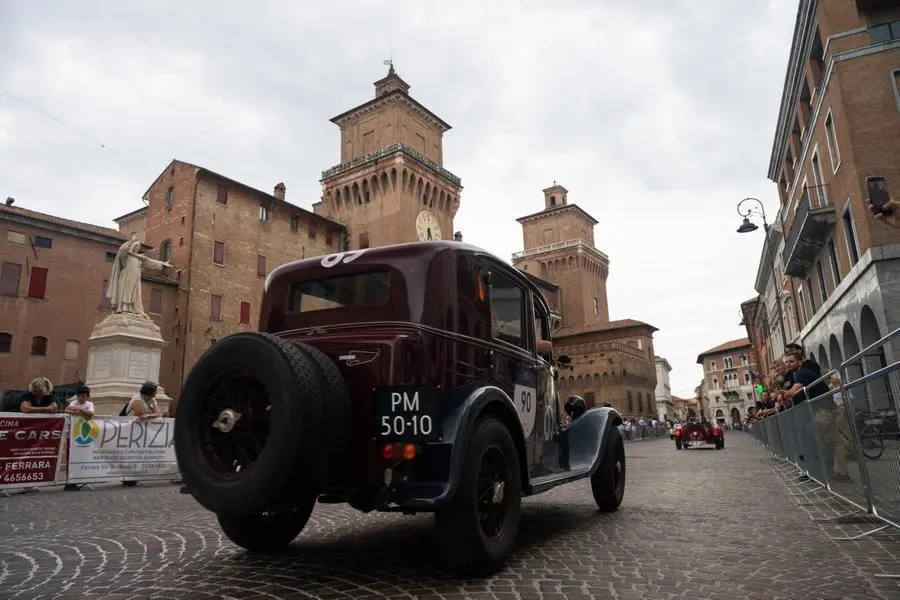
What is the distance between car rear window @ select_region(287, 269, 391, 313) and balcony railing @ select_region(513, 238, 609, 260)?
68.3m

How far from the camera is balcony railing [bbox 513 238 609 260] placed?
7103 cm

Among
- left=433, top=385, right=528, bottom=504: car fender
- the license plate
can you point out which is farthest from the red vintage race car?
the license plate

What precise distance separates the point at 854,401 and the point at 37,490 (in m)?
11.7

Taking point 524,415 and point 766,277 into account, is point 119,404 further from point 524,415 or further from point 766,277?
point 766,277

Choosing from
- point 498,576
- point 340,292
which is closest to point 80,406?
point 340,292

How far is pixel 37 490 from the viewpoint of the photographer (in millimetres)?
9906

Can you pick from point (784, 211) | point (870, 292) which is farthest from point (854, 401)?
point (784, 211)

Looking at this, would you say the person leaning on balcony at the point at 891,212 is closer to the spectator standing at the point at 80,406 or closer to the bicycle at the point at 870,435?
the bicycle at the point at 870,435

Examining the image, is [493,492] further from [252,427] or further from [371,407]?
[252,427]

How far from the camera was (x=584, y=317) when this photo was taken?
6781 cm

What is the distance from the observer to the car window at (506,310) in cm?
475

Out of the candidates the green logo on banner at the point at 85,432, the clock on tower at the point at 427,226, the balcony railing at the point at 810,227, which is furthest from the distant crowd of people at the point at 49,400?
the clock on tower at the point at 427,226

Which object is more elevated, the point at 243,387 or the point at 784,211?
the point at 784,211

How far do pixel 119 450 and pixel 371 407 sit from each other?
30.3ft
